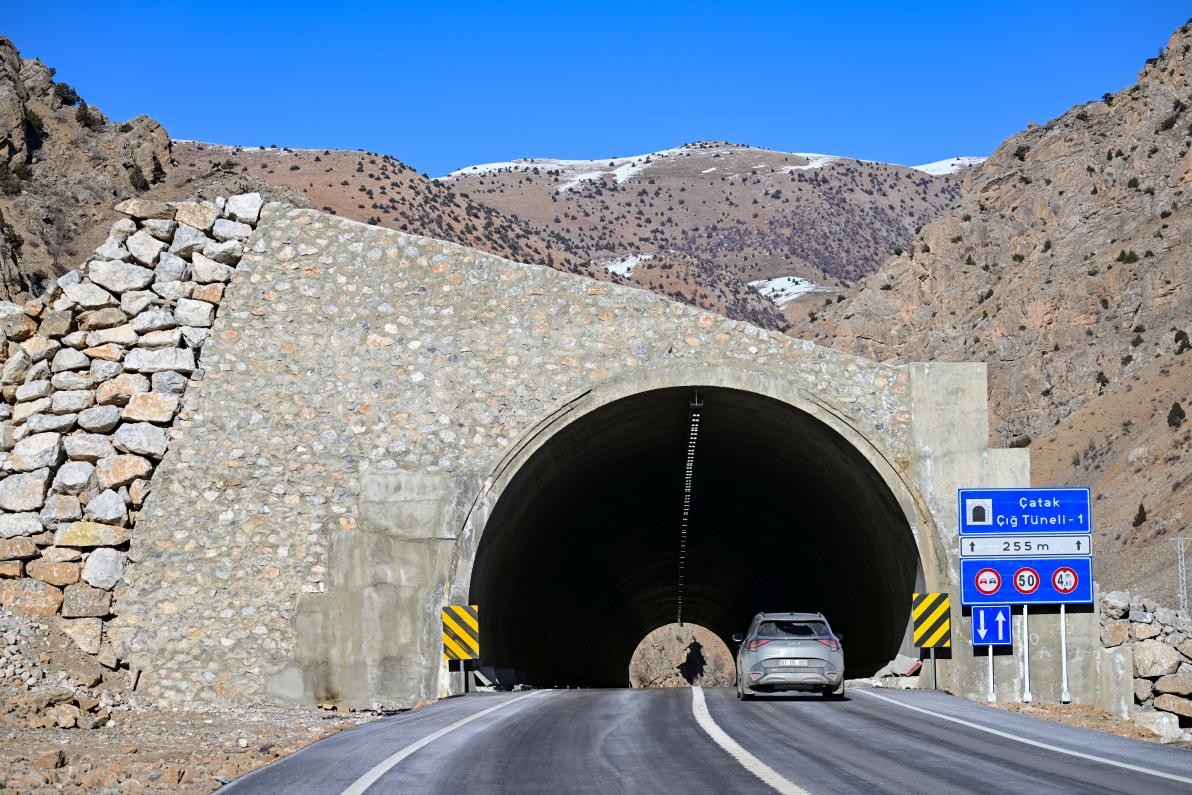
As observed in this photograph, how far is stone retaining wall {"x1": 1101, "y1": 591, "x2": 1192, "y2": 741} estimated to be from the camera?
22141 millimetres

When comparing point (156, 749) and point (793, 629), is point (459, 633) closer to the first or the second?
point (793, 629)

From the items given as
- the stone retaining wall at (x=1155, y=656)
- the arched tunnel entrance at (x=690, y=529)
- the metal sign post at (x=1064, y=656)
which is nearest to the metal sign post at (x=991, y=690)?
the metal sign post at (x=1064, y=656)

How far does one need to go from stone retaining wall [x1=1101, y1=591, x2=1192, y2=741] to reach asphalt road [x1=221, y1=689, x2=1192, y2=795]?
18.1ft

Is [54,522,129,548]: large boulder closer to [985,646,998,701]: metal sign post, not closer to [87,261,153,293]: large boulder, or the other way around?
[87,261,153,293]: large boulder

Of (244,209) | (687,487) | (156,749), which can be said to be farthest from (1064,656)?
(244,209)

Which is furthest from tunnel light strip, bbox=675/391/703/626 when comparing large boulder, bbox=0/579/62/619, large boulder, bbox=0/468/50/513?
large boulder, bbox=0/579/62/619

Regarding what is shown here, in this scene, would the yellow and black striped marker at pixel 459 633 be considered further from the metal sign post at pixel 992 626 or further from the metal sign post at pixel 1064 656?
the metal sign post at pixel 1064 656

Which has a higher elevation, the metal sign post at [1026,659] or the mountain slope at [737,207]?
the mountain slope at [737,207]

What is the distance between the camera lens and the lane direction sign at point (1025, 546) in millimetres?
22141

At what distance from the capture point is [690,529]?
3619 centimetres

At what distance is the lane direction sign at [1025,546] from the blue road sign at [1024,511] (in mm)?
100

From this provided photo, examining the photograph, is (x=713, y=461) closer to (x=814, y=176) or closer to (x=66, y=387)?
(x=66, y=387)

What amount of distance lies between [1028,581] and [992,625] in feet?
3.15

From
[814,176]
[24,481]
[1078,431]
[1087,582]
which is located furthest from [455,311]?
[814,176]
